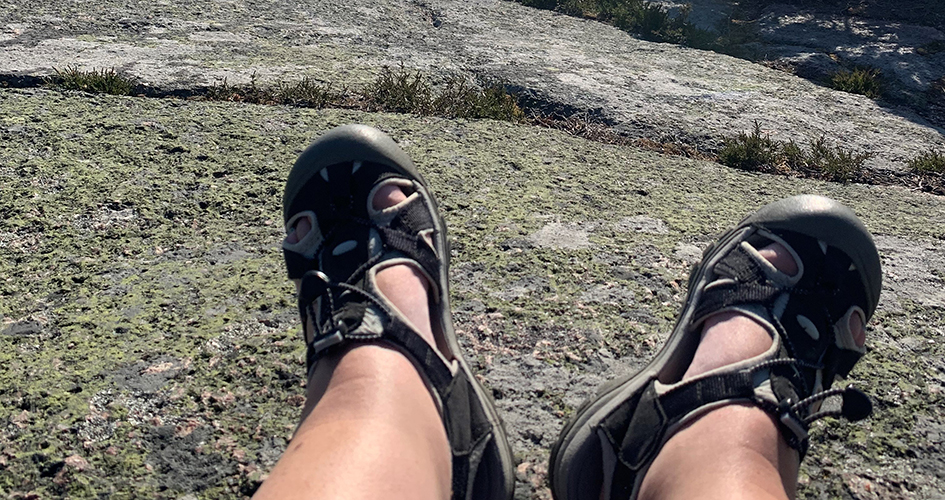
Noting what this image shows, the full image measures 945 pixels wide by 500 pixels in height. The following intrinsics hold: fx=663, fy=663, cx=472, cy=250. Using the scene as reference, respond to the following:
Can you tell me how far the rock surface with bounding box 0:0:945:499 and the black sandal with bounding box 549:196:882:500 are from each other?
15cm

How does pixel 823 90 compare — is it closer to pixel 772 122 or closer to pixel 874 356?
pixel 772 122

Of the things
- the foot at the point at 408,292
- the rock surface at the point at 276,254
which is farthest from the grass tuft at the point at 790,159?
the foot at the point at 408,292

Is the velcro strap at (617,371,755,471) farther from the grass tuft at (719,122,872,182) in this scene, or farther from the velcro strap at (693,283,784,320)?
the grass tuft at (719,122,872,182)

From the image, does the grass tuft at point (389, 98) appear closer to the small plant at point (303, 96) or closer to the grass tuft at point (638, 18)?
the small plant at point (303, 96)

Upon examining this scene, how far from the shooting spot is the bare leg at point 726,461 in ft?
4.75

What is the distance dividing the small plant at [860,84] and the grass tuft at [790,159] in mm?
1286

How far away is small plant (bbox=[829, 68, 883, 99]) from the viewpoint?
4551 millimetres

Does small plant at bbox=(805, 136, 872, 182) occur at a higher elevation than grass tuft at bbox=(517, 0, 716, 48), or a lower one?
lower

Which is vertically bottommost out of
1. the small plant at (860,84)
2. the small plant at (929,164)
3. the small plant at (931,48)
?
the small plant at (929,164)

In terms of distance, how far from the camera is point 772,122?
3.86 m

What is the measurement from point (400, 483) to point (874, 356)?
1638 millimetres

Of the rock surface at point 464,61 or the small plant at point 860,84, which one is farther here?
the small plant at point 860,84

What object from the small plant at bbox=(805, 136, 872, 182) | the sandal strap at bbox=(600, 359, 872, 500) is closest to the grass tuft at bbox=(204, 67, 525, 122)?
the small plant at bbox=(805, 136, 872, 182)

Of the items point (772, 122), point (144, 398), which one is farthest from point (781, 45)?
point (144, 398)
